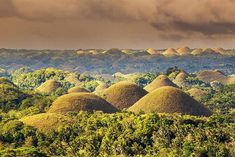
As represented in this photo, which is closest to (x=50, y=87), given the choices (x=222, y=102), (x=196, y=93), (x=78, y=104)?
(x=196, y=93)

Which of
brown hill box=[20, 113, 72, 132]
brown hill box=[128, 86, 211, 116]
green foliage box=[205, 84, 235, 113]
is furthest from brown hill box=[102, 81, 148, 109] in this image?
brown hill box=[20, 113, 72, 132]

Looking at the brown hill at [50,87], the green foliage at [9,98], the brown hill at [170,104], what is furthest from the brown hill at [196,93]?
the green foliage at [9,98]

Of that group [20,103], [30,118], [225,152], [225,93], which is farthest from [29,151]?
[225,93]

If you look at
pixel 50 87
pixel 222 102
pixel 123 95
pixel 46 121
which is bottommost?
pixel 222 102

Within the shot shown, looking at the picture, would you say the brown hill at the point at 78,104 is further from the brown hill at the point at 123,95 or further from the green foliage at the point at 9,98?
the brown hill at the point at 123,95

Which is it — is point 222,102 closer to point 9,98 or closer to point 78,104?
point 78,104

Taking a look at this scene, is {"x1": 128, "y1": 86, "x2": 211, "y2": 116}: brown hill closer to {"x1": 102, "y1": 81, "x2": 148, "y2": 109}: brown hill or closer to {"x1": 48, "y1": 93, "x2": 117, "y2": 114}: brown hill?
{"x1": 48, "y1": 93, "x2": 117, "y2": 114}: brown hill
